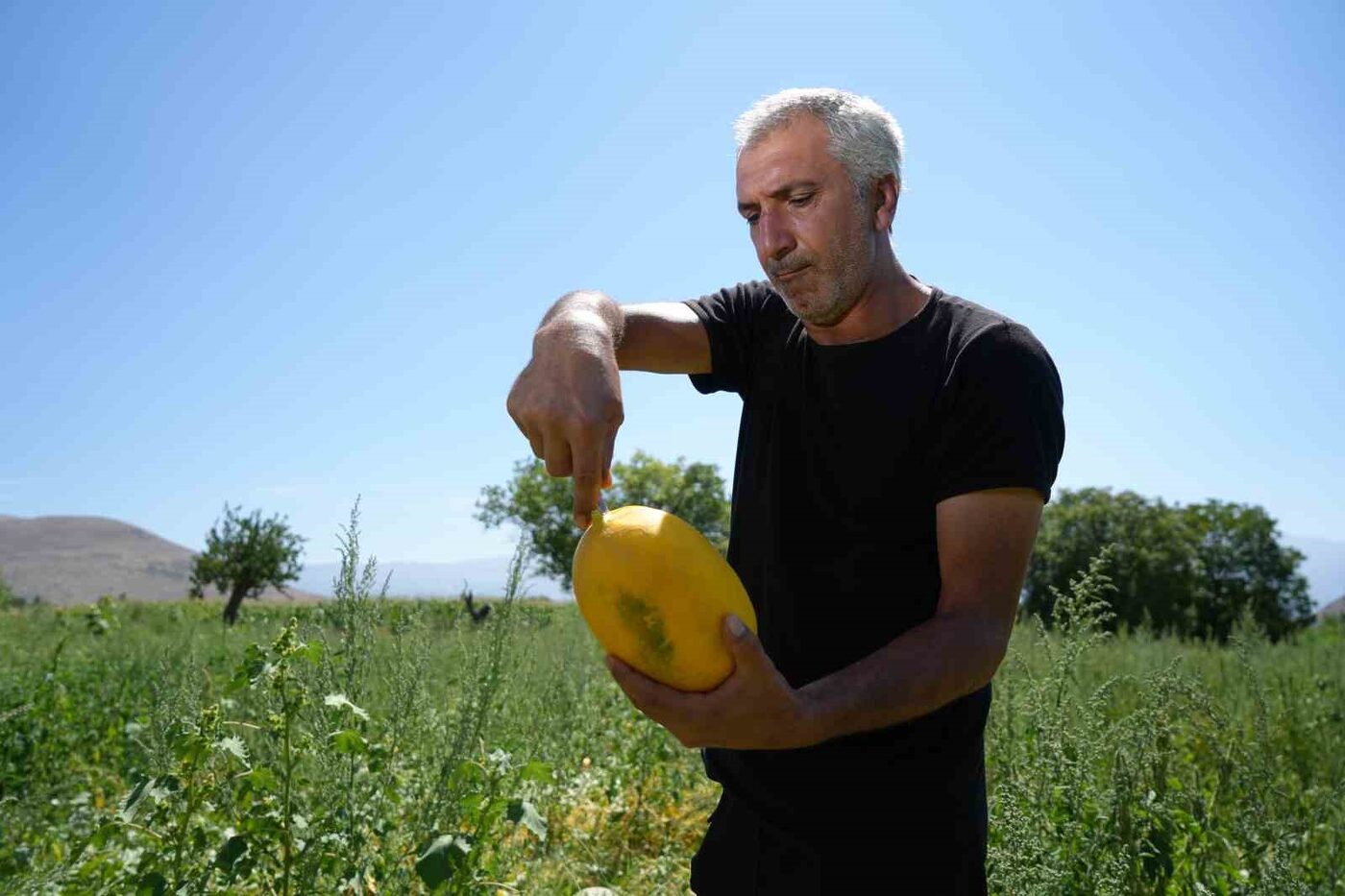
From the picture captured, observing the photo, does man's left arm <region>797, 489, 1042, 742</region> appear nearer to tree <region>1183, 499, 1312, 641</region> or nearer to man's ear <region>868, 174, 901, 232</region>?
man's ear <region>868, 174, 901, 232</region>

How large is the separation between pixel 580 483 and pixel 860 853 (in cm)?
73

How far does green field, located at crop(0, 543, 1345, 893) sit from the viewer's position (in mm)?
2396

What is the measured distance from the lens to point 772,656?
1571 mm

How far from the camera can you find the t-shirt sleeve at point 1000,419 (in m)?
1.35

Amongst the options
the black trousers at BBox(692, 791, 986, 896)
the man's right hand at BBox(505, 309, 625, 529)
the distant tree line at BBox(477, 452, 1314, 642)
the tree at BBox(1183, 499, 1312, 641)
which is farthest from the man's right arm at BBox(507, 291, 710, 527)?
the tree at BBox(1183, 499, 1312, 641)

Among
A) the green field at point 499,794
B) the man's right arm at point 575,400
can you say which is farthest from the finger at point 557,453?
the green field at point 499,794

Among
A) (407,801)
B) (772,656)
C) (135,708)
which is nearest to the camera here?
(772,656)

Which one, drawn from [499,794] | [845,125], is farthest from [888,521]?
[499,794]

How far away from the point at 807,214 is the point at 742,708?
77cm

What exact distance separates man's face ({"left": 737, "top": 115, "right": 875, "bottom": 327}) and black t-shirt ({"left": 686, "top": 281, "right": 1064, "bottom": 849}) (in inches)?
5.2

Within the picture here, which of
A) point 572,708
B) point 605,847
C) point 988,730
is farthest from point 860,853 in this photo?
point 572,708

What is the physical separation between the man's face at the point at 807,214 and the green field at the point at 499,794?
57.8 inches

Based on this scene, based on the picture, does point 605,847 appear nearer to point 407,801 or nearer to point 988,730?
point 407,801

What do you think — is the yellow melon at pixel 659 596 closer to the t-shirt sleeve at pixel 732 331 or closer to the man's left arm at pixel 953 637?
the man's left arm at pixel 953 637
